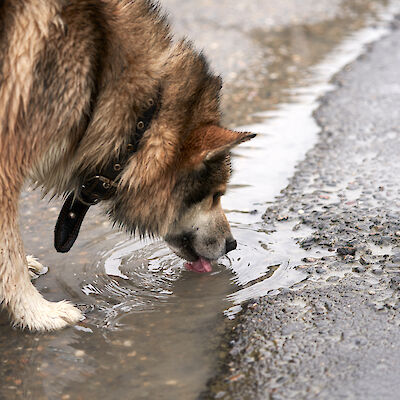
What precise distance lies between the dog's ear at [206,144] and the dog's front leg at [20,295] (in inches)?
35.7

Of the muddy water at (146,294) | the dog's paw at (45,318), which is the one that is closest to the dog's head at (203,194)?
the muddy water at (146,294)

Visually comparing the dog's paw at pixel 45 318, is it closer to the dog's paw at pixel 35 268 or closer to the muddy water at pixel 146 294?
the muddy water at pixel 146 294

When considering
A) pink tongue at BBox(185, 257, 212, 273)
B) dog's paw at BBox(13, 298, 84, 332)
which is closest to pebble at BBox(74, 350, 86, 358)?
dog's paw at BBox(13, 298, 84, 332)

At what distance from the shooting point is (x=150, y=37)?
141 inches

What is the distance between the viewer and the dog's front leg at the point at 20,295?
11.2 feet

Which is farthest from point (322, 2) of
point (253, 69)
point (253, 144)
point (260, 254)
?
point (260, 254)

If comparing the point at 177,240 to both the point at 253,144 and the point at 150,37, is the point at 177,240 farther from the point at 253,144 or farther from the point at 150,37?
the point at 253,144

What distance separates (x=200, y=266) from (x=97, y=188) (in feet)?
2.66

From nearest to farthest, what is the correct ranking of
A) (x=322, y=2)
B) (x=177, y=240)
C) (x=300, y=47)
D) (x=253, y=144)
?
1. (x=177, y=240)
2. (x=253, y=144)
3. (x=300, y=47)
4. (x=322, y=2)

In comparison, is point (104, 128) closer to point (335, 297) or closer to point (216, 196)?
point (216, 196)

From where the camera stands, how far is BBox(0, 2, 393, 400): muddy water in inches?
122

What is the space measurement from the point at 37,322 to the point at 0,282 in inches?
11.0

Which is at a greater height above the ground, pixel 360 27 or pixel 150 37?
pixel 150 37

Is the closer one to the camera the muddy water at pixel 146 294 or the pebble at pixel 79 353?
the muddy water at pixel 146 294
